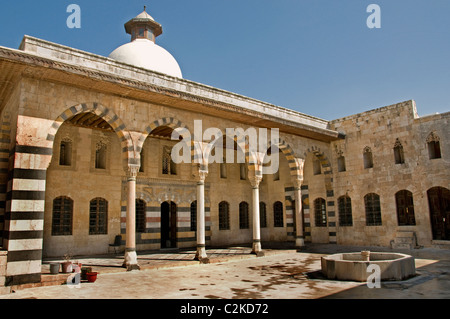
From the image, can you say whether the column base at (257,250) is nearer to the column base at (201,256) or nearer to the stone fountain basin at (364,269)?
the column base at (201,256)

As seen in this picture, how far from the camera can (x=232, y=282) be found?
8539mm

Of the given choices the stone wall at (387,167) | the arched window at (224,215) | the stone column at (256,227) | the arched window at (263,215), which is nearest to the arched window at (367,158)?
the stone wall at (387,167)

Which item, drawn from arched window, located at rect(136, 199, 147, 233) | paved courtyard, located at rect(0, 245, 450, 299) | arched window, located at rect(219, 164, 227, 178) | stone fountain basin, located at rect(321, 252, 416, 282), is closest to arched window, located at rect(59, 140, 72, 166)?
arched window, located at rect(136, 199, 147, 233)

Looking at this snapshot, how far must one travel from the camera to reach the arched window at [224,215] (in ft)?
59.0

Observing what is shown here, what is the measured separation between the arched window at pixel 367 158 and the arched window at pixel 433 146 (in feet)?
8.43

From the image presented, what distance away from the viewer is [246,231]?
18.8m

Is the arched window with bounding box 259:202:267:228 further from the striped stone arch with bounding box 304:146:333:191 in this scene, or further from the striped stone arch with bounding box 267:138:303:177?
the striped stone arch with bounding box 267:138:303:177

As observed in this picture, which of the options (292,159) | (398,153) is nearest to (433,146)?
(398,153)

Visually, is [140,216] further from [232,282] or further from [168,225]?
[232,282]

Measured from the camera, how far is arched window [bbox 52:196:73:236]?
42.0 ft

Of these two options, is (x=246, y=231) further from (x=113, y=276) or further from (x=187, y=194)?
(x=113, y=276)

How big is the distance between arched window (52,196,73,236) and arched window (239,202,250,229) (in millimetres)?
8735

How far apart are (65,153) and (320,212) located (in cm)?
1232
